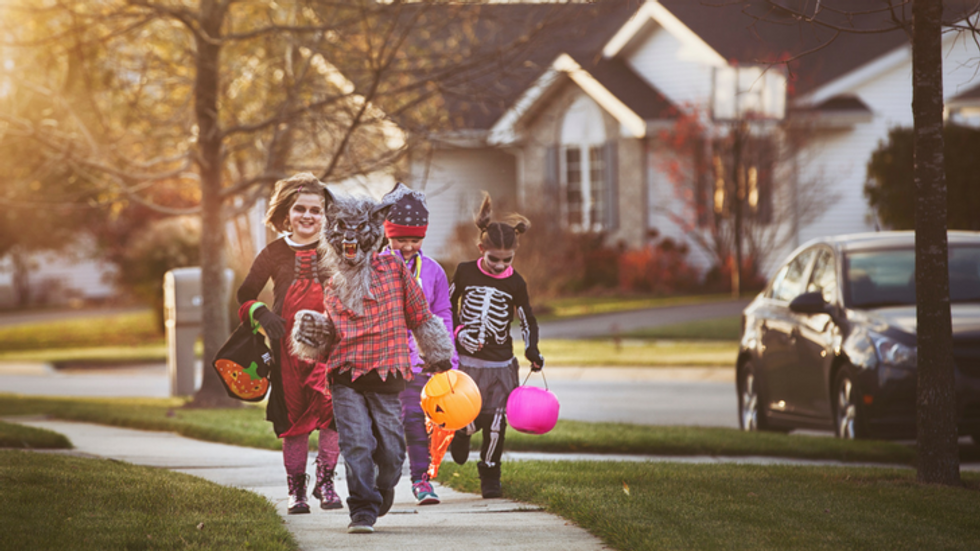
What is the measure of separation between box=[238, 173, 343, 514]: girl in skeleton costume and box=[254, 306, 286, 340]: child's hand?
0.04 ft

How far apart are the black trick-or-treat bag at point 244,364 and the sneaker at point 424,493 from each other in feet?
3.31

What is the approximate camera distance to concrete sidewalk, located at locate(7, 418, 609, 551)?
5367mm

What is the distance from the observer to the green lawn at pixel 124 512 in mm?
5031

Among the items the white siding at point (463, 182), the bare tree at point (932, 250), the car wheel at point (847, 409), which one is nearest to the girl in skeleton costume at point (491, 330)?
the bare tree at point (932, 250)

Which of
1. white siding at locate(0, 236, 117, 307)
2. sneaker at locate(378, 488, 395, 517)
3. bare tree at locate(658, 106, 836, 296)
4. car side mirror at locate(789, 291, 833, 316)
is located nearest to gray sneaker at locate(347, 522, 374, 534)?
sneaker at locate(378, 488, 395, 517)

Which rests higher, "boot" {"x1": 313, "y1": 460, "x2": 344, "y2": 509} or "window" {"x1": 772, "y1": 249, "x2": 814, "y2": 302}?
"window" {"x1": 772, "y1": 249, "x2": 814, "y2": 302}

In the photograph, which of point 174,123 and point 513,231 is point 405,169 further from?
point 513,231

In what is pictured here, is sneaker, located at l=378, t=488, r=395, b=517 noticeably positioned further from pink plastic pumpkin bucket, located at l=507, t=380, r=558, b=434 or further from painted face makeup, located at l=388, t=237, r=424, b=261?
painted face makeup, located at l=388, t=237, r=424, b=261

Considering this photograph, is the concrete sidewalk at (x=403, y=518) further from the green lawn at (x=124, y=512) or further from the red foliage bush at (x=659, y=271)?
the red foliage bush at (x=659, y=271)

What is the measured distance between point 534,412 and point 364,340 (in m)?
1.18

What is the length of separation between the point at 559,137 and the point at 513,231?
2095 centimetres

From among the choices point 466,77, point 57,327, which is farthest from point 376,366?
point 57,327

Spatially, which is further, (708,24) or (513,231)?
(708,24)

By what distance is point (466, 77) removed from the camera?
10805mm
